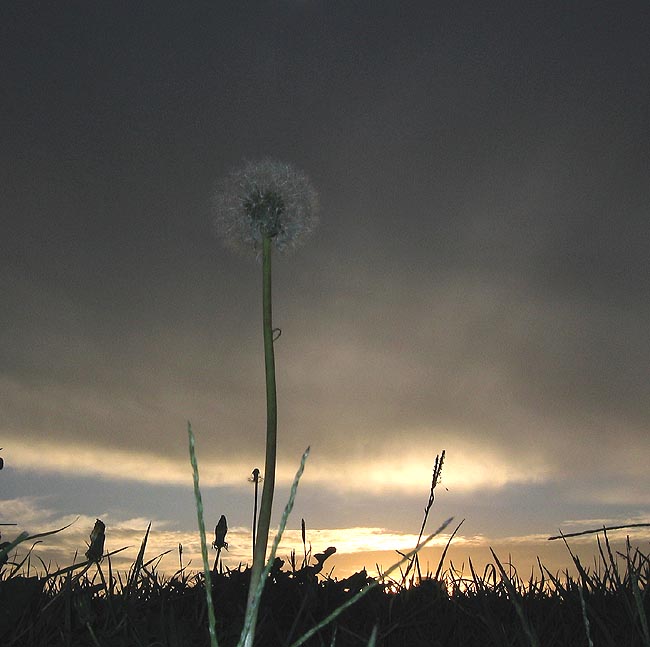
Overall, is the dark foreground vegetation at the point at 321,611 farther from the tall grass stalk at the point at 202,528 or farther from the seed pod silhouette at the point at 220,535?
the tall grass stalk at the point at 202,528

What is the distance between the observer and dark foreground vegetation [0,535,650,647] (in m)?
3.31

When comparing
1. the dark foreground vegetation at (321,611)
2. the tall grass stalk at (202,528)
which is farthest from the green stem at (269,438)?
the tall grass stalk at (202,528)

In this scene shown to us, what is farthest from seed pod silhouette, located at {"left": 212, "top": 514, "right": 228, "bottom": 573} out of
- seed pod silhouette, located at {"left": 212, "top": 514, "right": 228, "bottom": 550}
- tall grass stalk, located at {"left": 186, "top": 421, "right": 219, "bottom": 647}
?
tall grass stalk, located at {"left": 186, "top": 421, "right": 219, "bottom": 647}

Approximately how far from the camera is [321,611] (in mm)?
4141

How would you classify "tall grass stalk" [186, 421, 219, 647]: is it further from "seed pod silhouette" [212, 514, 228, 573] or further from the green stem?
"seed pod silhouette" [212, 514, 228, 573]

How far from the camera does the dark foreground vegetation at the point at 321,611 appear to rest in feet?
10.8

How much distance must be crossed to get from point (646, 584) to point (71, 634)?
9.50ft

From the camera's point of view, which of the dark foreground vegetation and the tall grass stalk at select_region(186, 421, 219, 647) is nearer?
the tall grass stalk at select_region(186, 421, 219, 647)

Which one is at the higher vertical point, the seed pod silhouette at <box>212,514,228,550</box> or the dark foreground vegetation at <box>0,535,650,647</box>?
the seed pod silhouette at <box>212,514,228,550</box>

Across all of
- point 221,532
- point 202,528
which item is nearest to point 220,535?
point 221,532

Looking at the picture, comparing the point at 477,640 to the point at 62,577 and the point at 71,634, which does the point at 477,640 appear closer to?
the point at 71,634

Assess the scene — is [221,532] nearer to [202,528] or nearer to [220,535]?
[220,535]

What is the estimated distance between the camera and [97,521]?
390cm

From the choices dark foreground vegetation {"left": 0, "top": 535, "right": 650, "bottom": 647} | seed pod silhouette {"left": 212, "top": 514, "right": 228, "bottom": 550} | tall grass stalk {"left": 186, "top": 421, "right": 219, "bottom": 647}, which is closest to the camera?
tall grass stalk {"left": 186, "top": 421, "right": 219, "bottom": 647}
